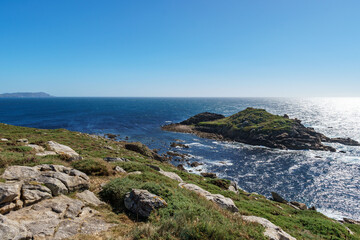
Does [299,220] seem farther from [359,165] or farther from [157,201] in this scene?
[359,165]

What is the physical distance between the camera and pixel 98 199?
10594 millimetres

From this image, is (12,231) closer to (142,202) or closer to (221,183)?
(142,202)

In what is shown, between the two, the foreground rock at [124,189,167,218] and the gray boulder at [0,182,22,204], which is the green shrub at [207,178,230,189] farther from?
the gray boulder at [0,182,22,204]

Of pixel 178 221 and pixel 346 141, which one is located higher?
pixel 178 221

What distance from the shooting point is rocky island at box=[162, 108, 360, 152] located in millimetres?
70750

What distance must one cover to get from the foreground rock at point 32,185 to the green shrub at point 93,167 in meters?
2.15

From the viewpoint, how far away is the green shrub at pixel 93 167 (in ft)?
47.6

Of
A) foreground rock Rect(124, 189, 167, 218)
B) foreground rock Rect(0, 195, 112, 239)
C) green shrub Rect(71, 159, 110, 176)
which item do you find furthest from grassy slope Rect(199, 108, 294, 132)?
foreground rock Rect(0, 195, 112, 239)

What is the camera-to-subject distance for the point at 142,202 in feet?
31.0

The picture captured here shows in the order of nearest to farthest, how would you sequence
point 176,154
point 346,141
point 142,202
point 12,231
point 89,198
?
point 12,231
point 142,202
point 89,198
point 176,154
point 346,141

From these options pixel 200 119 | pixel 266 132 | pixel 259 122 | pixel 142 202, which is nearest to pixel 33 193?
pixel 142 202

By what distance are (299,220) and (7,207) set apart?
21.6 meters

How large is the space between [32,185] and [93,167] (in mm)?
5704

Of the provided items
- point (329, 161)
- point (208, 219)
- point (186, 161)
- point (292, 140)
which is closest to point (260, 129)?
point (292, 140)
